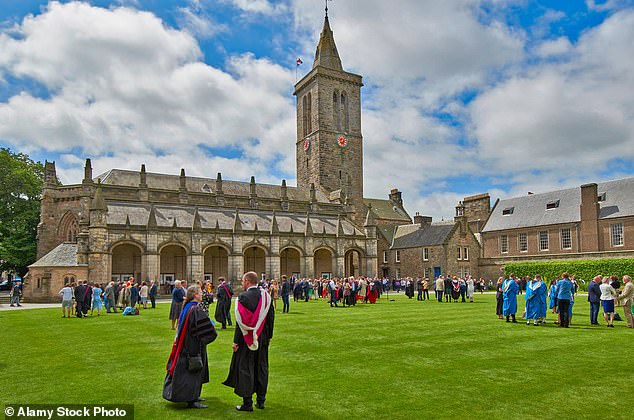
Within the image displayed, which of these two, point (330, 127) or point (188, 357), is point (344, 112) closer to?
point (330, 127)

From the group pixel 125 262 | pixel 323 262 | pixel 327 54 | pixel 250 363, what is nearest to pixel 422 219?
pixel 323 262

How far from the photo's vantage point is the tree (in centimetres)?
4441

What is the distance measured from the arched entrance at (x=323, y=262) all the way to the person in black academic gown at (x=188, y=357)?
43.2 metres

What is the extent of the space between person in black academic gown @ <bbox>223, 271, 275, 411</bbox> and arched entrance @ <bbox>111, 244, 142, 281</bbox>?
35.4 metres

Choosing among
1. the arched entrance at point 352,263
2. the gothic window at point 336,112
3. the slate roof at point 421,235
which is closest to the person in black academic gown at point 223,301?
the slate roof at point 421,235

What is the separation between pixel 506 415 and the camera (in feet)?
21.3

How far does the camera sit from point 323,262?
50.9 m

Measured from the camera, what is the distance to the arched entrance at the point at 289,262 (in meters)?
48.1

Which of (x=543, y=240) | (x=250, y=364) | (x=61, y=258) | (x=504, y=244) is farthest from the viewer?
(x=504, y=244)

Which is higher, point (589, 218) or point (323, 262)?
point (589, 218)

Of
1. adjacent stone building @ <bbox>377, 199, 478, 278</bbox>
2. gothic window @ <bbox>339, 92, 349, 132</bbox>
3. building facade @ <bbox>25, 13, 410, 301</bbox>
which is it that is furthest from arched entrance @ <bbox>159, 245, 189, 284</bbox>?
gothic window @ <bbox>339, 92, 349, 132</bbox>

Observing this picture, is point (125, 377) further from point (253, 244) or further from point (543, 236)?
point (543, 236)

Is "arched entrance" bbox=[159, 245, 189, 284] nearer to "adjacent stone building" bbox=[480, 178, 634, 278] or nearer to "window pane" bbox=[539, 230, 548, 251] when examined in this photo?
"adjacent stone building" bbox=[480, 178, 634, 278]

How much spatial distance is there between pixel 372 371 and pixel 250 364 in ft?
9.53
